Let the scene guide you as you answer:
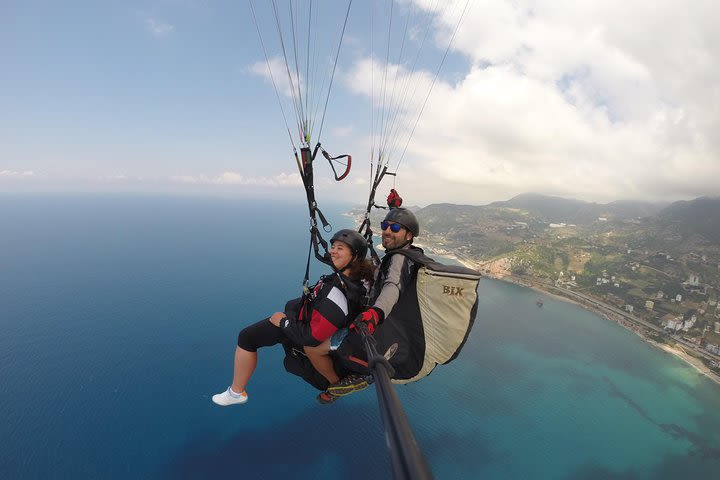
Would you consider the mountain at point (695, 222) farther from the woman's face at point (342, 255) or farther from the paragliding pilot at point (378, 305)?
the woman's face at point (342, 255)

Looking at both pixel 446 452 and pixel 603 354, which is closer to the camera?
pixel 446 452

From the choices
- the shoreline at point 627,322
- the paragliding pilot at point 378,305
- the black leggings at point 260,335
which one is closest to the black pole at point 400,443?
the paragliding pilot at point 378,305

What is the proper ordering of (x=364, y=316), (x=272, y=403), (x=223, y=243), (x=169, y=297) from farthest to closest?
(x=223, y=243)
(x=169, y=297)
(x=272, y=403)
(x=364, y=316)

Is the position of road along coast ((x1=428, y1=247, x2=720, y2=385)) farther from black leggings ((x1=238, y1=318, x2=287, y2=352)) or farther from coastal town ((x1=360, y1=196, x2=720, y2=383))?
black leggings ((x1=238, y1=318, x2=287, y2=352))

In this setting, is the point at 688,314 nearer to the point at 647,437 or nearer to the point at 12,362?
the point at 647,437

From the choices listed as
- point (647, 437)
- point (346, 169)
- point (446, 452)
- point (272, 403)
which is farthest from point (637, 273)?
point (346, 169)
